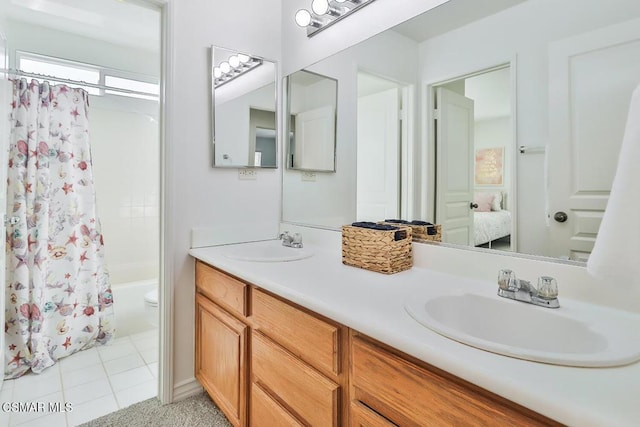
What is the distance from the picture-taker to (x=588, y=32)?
903 mm

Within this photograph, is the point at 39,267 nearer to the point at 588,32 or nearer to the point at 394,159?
the point at 394,159

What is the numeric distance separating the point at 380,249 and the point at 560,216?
0.57 meters

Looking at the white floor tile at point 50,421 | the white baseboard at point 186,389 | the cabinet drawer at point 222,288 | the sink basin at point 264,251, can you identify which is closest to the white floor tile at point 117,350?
the white floor tile at point 50,421

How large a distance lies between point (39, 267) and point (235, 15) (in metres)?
2.00

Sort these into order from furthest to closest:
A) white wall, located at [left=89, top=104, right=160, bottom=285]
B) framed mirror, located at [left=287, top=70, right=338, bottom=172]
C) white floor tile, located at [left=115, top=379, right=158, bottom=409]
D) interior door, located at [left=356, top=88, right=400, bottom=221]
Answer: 1. white wall, located at [left=89, top=104, right=160, bottom=285]
2. framed mirror, located at [left=287, top=70, right=338, bottom=172]
3. white floor tile, located at [left=115, top=379, right=158, bottom=409]
4. interior door, located at [left=356, top=88, right=400, bottom=221]

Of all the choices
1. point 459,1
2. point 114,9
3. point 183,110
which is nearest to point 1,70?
point 183,110

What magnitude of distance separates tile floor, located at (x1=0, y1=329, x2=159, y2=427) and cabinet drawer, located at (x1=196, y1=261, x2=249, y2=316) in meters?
0.73

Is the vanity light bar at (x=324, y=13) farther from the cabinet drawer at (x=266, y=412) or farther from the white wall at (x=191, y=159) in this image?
the cabinet drawer at (x=266, y=412)

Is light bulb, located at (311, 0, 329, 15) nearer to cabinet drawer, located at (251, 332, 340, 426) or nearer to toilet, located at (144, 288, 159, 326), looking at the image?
cabinet drawer, located at (251, 332, 340, 426)

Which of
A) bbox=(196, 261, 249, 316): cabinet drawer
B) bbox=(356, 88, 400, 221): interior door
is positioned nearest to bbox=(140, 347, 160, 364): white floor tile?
bbox=(196, 261, 249, 316): cabinet drawer

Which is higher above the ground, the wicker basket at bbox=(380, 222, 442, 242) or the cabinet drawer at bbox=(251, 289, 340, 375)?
the wicker basket at bbox=(380, 222, 442, 242)

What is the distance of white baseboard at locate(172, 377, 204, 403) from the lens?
1692 mm

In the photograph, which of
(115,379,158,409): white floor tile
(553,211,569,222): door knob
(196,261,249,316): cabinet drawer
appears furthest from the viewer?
(115,379,158,409): white floor tile

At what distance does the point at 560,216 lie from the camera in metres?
0.97
